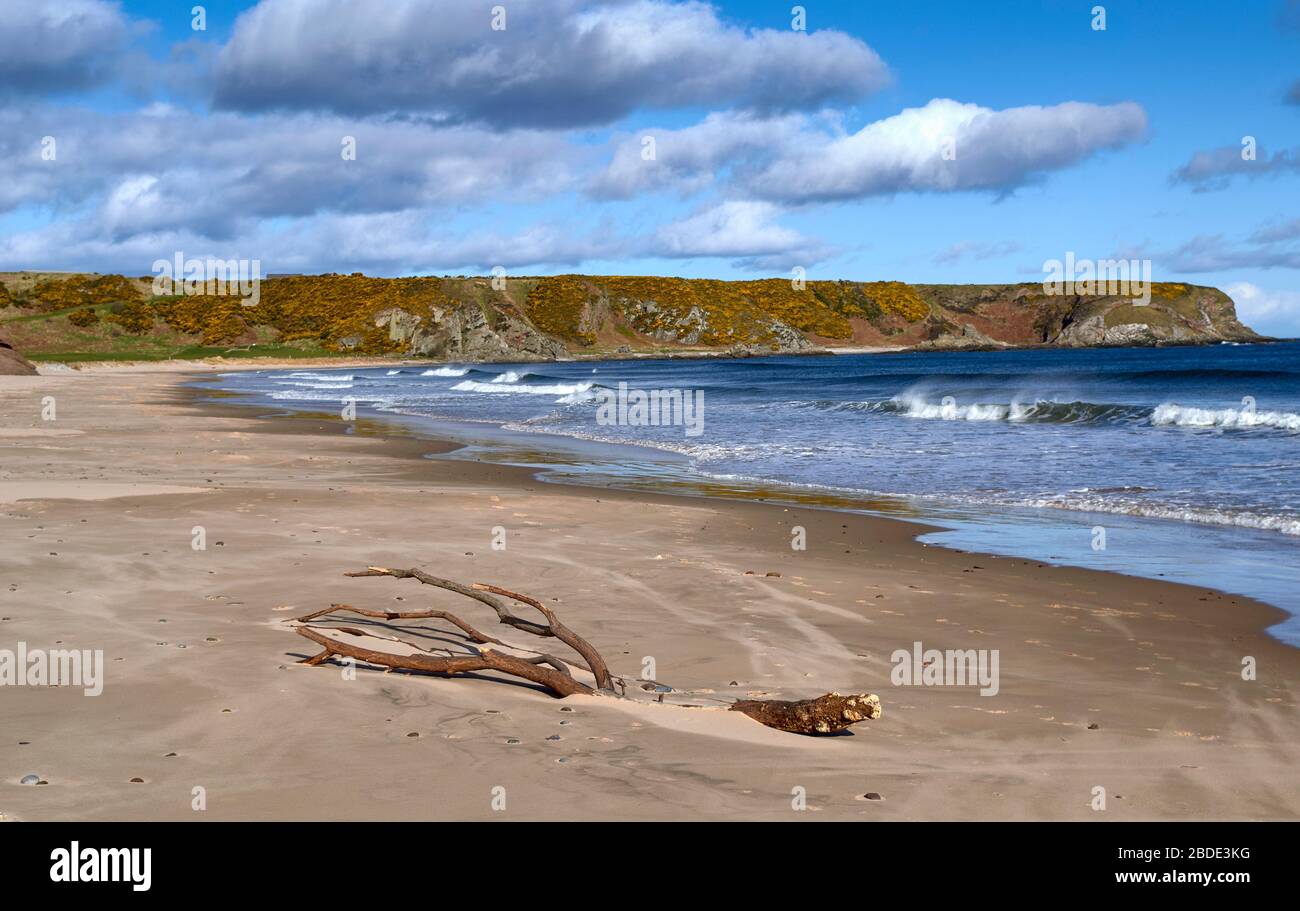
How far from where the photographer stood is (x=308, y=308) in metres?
136

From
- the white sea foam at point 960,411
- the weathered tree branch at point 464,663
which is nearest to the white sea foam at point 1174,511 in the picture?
the weathered tree branch at point 464,663

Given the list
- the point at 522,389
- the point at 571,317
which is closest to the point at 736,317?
the point at 571,317

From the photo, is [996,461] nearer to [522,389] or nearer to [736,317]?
[522,389]

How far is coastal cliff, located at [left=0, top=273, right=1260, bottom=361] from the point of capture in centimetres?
11888

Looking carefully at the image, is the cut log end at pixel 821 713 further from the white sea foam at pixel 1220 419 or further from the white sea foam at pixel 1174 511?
the white sea foam at pixel 1220 419

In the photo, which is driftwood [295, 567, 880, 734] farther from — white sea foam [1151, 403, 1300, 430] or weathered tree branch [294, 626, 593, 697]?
white sea foam [1151, 403, 1300, 430]

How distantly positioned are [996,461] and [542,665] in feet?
53.2

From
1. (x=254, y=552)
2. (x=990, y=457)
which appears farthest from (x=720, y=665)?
(x=990, y=457)

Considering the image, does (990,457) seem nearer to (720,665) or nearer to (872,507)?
(872,507)

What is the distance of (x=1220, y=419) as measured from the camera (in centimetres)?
2916

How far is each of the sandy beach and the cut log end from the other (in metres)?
0.11

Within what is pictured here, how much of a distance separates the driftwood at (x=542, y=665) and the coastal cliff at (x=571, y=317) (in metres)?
106

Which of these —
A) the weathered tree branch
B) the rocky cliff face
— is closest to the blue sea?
the weathered tree branch
